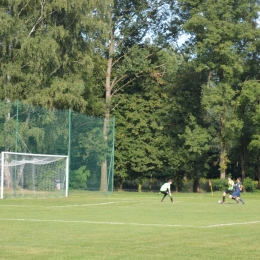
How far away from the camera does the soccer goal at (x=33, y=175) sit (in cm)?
3841

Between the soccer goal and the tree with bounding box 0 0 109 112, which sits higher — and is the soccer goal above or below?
below

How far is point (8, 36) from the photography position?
154 feet

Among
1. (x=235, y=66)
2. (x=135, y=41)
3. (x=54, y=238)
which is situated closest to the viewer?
(x=54, y=238)

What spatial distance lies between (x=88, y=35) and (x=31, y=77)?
6.26 metres

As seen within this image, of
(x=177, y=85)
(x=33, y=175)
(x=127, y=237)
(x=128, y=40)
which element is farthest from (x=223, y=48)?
(x=127, y=237)

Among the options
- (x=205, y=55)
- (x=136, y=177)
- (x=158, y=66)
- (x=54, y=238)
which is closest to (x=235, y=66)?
(x=205, y=55)

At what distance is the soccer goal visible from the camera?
126 ft

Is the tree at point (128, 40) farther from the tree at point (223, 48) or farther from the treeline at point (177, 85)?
the tree at point (223, 48)

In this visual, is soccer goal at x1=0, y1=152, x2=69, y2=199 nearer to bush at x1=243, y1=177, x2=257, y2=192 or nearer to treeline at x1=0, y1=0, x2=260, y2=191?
treeline at x1=0, y1=0, x2=260, y2=191

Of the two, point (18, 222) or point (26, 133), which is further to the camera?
point (26, 133)

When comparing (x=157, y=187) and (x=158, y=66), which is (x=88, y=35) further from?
(x=157, y=187)

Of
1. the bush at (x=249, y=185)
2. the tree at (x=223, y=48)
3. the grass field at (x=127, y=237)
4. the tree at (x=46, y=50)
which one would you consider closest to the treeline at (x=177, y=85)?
the tree at (x=223, y=48)

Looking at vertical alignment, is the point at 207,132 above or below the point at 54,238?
above

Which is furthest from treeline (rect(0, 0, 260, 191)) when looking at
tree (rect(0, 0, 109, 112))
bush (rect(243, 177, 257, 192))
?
tree (rect(0, 0, 109, 112))
